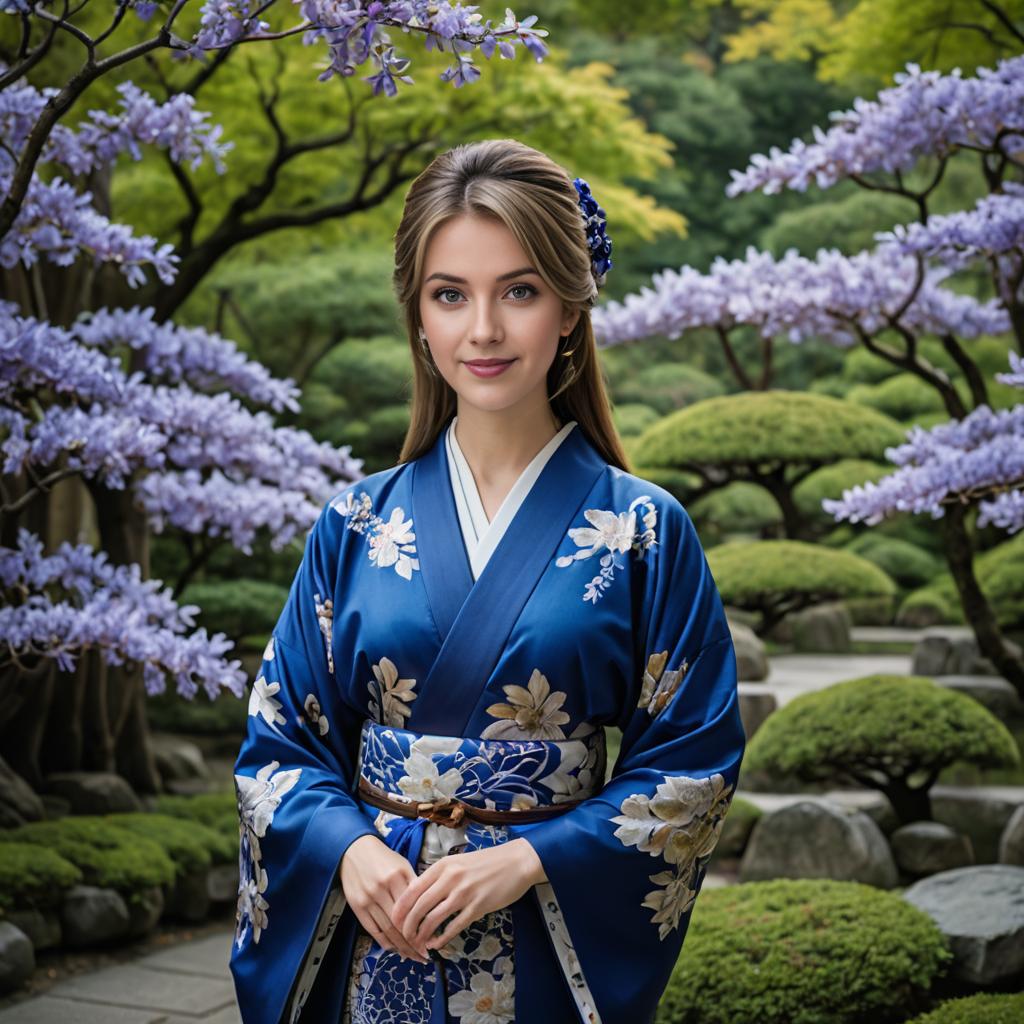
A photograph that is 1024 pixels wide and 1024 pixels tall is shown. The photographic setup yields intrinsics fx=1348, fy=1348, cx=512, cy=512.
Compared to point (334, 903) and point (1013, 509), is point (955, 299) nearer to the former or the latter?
point (1013, 509)

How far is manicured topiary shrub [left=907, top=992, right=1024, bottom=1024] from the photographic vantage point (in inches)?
153

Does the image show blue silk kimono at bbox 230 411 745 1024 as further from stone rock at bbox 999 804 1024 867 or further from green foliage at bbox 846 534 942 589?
green foliage at bbox 846 534 942 589

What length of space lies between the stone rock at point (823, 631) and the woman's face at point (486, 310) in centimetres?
1259

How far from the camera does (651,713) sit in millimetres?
2322

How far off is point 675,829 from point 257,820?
0.73 metres

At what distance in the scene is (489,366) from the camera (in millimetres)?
2371

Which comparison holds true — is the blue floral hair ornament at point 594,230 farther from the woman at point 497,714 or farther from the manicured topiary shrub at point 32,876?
the manicured topiary shrub at point 32,876

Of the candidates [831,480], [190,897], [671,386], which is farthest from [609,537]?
[671,386]

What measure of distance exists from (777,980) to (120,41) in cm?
540

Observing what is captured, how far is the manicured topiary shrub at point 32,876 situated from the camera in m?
5.37

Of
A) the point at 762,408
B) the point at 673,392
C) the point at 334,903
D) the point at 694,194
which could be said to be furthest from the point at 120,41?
the point at 694,194

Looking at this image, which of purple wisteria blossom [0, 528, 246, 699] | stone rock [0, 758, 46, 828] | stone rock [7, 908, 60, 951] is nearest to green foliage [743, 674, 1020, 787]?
purple wisteria blossom [0, 528, 246, 699]

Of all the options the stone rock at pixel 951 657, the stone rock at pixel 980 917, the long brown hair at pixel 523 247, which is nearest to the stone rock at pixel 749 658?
the stone rock at pixel 951 657

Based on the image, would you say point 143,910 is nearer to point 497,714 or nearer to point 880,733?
point 880,733
